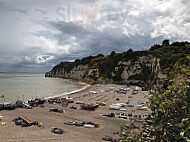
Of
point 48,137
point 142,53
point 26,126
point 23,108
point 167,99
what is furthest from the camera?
point 142,53

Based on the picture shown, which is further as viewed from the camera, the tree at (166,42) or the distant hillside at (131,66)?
the tree at (166,42)

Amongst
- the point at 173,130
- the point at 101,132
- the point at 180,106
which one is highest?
the point at 180,106

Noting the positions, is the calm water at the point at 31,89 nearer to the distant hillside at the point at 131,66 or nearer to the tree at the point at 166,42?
the distant hillside at the point at 131,66

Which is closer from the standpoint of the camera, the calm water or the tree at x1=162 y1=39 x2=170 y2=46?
the calm water

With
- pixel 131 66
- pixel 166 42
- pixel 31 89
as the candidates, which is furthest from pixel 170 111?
pixel 166 42

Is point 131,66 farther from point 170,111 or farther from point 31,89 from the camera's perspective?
point 170,111

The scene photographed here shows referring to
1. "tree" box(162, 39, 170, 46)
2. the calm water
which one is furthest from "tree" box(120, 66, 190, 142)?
"tree" box(162, 39, 170, 46)

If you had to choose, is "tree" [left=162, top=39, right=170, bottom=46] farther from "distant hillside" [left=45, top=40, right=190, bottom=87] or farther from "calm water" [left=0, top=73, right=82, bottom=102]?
"calm water" [left=0, top=73, right=82, bottom=102]

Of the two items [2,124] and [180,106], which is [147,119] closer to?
[180,106]

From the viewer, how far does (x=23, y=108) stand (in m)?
28.0

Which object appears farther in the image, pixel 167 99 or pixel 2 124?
pixel 2 124

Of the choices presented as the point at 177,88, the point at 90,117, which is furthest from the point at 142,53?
the point at 177,88

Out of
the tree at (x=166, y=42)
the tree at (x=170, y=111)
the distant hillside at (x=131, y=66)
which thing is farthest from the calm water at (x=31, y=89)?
the tree at (x=166, y=42)

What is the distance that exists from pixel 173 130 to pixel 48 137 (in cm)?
1557
